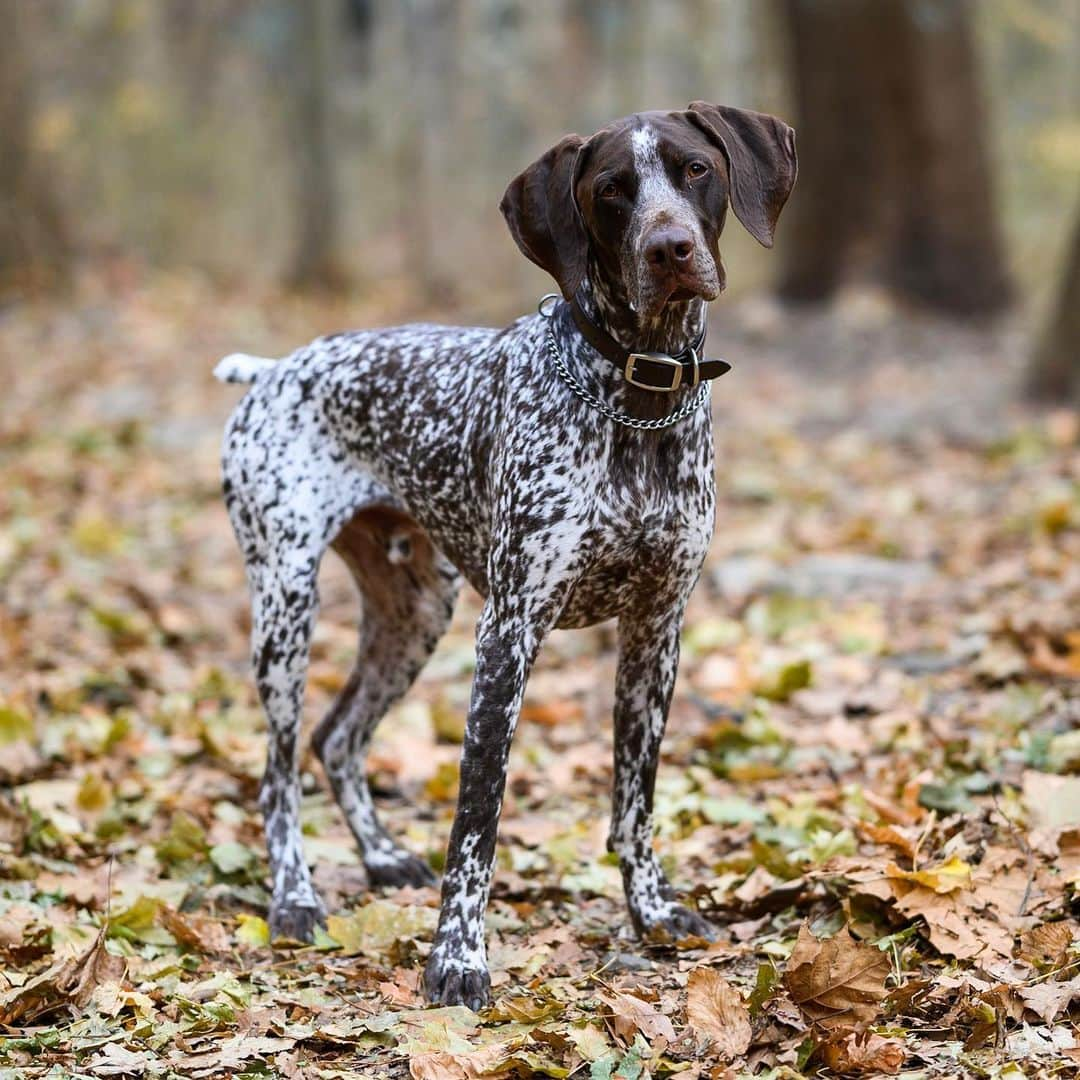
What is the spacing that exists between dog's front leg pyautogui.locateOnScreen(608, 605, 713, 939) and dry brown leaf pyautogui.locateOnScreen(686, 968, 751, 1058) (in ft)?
2.37

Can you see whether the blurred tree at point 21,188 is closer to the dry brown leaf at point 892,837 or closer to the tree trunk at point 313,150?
the tree trunk at point 313,150

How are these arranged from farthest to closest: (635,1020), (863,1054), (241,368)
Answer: (241,368)
(635,1020)
(863,1054)

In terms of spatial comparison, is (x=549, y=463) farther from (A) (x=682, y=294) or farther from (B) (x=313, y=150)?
(B) (x=313, y=150)

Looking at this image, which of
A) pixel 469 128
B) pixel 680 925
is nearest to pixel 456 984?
pixel 680 925

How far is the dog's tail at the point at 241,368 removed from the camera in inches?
201

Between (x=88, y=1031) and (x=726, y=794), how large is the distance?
2.52 meters

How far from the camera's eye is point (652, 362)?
3793mm

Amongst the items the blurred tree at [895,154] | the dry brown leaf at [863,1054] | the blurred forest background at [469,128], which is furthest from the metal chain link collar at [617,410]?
the blurred tree at [895,154]

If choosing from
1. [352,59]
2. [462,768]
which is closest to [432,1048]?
[462,768]

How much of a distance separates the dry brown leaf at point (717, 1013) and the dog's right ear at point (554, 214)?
169cm

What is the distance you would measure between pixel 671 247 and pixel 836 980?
172cm

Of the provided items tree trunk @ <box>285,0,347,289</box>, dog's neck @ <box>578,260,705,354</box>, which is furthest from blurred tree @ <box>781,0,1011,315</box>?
dog's neck @ <box>578,260,705,354</box>

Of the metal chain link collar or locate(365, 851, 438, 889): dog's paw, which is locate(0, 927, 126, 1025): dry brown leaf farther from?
the metal chain link collar

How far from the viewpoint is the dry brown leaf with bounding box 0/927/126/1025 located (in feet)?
11.8
